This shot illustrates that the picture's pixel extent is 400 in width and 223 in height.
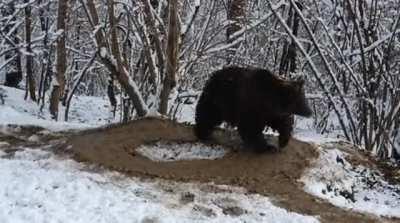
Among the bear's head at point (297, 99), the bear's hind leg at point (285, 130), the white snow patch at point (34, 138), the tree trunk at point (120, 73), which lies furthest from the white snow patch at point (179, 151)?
the tree trunk at point (120, 73)

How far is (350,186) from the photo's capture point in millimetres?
5812

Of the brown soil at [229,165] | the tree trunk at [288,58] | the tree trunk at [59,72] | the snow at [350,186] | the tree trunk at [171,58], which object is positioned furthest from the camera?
the tree trunk at [288,58]

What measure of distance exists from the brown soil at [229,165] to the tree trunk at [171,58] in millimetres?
1333

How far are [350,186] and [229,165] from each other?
3.59ft

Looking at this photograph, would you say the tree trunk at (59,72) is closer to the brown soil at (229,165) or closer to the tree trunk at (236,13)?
the tree trunk at (236,13)

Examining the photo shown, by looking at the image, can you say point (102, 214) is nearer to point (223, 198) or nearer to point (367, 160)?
point (223, 198)

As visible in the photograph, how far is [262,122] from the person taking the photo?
19.5ft

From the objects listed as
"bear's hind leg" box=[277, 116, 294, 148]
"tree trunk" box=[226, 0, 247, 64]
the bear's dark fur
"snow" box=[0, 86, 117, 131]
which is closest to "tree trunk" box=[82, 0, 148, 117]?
"snow" box=[0, 86, 117, 131]

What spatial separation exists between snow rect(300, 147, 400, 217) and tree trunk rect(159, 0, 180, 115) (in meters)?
2.41

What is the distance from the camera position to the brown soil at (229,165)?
5152 millimetres

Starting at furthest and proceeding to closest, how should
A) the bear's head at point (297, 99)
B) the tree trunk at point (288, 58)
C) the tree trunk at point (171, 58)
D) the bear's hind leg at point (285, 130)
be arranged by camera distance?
the tree trunk at point (288, 58)
the tree trunk at point (171, 58)
the bear's hind leg at point (285, 130)
the bear's head at point (297, 99)

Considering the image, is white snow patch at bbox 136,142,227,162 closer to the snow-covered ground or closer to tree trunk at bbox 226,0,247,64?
the snow-covered ground

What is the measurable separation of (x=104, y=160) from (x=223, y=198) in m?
1.30

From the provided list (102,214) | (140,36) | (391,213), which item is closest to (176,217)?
(102,214)
